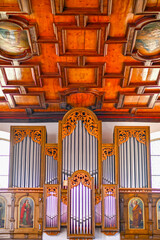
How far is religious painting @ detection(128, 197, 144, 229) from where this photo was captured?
12.5 meters

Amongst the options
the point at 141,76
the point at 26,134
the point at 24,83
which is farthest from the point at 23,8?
the point at 26,134

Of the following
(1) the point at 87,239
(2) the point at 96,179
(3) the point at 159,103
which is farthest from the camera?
(3) the point at 159,103

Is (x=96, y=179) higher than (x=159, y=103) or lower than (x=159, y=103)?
lower

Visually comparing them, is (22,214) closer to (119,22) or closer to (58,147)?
(58,147)

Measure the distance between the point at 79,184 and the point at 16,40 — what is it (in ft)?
15.2

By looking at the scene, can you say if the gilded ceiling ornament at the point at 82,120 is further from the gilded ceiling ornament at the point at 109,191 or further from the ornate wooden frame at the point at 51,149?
the gilded ceiling ornament at the point at 109,191

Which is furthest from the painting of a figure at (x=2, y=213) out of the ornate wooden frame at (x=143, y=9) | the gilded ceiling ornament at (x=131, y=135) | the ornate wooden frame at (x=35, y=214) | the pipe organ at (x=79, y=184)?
the ornate wooden frame at (x=143, y=9)

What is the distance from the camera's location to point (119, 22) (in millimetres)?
9250

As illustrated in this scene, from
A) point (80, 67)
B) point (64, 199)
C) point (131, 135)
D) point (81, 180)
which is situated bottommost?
point (64, 199)

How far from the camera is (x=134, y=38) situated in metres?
9.70

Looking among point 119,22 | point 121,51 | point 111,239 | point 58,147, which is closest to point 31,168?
point 58,147

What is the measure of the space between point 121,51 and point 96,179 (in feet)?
14.0

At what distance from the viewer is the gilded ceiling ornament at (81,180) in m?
12.3

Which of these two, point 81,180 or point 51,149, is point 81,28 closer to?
point 81,180
